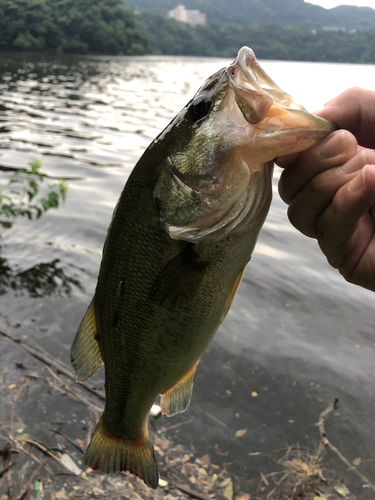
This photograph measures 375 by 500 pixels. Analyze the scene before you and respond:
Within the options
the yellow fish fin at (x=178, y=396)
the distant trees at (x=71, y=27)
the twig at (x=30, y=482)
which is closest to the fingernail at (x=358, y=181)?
the yellow fish fin at (x=178, y=396)

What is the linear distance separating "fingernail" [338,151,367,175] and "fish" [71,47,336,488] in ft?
0.56

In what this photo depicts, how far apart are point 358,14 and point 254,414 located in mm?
132777

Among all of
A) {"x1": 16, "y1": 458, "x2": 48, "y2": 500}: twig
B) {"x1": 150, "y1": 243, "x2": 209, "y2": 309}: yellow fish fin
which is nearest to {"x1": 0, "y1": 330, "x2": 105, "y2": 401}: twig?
{"x1": 16, "y1": 458, "x2": 48, "y2": 500}: twig

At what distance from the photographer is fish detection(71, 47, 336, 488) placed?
4.87ft

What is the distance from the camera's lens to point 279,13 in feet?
430

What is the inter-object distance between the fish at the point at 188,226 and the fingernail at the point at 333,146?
4 centimetres

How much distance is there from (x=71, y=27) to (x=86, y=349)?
81.3 meters

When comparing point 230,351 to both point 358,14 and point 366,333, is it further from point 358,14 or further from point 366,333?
point 358,14

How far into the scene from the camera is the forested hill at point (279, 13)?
11131cm

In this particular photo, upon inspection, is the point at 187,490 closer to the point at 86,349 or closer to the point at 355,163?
the point at 86,349

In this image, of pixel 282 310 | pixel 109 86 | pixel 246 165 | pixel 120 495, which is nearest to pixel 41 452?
pixel 120 495

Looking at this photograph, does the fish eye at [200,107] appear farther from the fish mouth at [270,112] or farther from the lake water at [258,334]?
the lake water at [258,334]

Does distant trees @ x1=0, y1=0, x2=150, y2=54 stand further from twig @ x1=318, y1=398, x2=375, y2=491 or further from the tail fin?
the tail fin

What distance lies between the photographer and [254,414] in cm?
421
